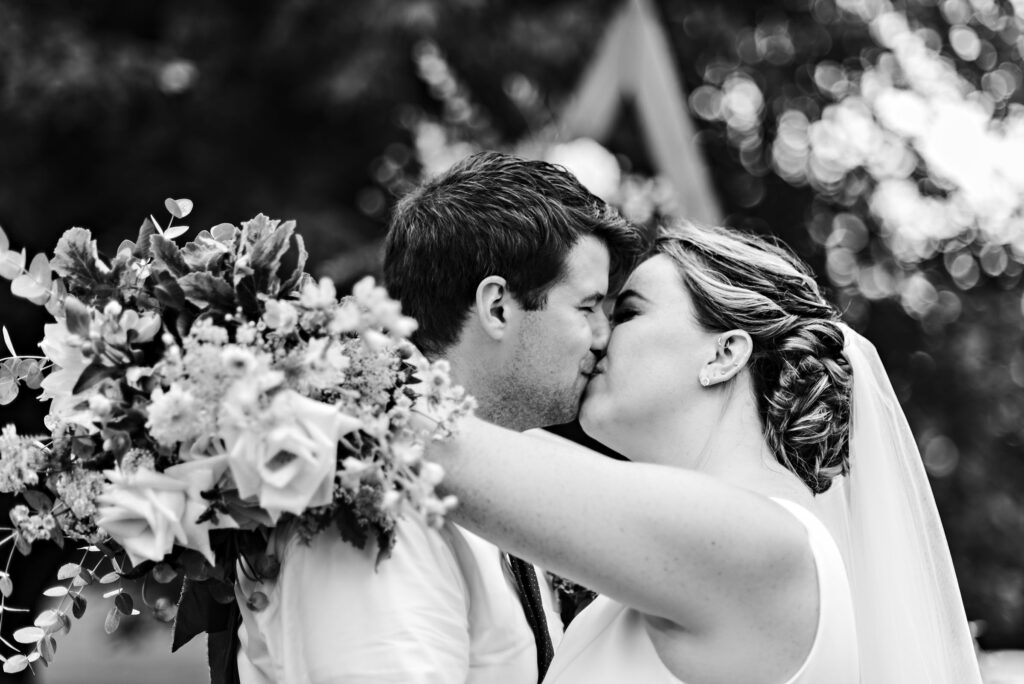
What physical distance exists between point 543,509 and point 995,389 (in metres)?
8.03

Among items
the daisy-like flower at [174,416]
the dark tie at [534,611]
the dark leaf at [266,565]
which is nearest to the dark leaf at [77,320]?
the daisy-like flower at [174,416]

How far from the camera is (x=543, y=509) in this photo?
98.0 inches

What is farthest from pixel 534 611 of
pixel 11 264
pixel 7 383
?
pixel 11 264

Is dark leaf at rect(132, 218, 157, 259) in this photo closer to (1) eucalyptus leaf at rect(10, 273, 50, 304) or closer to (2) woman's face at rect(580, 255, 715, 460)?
(1) eucalyptus leaf at rect(10, 273, 50, 304)

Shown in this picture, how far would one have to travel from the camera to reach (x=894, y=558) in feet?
11.1

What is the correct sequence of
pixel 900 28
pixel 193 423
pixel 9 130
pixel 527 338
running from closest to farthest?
pixel 193 423, pixel 527 338, pixel 9 130, pixel 900 28

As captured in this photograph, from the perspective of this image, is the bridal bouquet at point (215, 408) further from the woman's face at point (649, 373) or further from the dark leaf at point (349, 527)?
the woman's face at point (649, 373)

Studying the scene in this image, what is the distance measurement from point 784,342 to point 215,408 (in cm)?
181

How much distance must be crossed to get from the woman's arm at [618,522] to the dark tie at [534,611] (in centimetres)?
58

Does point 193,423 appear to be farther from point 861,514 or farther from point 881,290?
point 881,290

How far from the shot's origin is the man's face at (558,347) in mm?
3352

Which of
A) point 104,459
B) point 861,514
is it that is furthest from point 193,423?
point 861,514

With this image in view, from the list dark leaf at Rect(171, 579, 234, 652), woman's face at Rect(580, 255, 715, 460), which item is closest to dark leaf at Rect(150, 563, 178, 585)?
dark leaf at Rect(171, 579, 234, 652)

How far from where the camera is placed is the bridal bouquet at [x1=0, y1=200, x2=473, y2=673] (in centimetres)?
224
